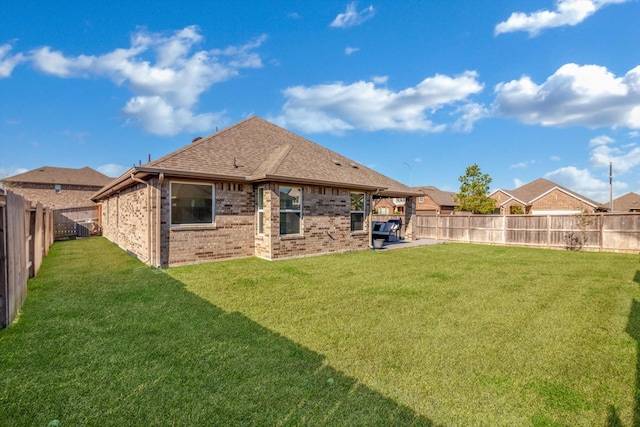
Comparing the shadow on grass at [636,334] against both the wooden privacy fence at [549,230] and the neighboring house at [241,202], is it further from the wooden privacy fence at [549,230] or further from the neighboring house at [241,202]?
the wooden privacy fence at [549,230]

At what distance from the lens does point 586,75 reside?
44.4 feet

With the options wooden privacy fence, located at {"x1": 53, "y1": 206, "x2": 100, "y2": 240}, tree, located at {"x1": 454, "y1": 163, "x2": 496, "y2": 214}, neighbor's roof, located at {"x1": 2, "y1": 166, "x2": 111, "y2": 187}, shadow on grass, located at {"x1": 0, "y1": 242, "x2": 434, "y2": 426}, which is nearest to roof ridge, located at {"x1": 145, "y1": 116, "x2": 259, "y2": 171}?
shadow on grass, located at {"x1": 0, "y1": 242, "x2": 434, "y2": 426}

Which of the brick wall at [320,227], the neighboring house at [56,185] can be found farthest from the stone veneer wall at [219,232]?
the neighboring house at [56,185]

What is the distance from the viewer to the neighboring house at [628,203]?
4096cm

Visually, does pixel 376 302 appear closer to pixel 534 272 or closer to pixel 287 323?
pixel 287 323

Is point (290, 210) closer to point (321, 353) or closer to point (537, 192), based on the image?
point (321, 353)

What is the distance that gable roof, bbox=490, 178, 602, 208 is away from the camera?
103 feet

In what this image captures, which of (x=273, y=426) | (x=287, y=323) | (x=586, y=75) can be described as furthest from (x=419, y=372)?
(x=586, y=75)

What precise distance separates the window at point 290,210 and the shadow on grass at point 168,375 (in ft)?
17.3

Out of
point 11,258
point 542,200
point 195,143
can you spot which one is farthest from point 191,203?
point 542,200

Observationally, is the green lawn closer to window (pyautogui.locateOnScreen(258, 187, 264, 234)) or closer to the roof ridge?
window (pyautogui.locateOnScreen(258, 187, 264, 234))

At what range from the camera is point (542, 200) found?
33000 mm

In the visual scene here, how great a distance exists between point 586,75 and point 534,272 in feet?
37.5

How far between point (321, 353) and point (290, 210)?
7040 mm
